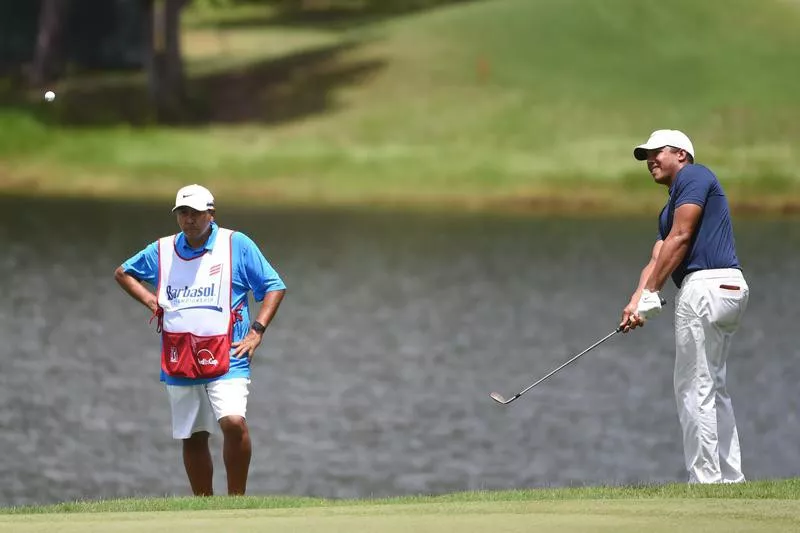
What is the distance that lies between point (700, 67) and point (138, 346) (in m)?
38.6

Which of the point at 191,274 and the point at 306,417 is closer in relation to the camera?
the point at 191,274

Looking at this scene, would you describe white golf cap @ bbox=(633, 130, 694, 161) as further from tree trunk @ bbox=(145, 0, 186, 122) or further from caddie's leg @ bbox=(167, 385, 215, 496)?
tree trunk @ bbox=(145, 0, 186, 122)

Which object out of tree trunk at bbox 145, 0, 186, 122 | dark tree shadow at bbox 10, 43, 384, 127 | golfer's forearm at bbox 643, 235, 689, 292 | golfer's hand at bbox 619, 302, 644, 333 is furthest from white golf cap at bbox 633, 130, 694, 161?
tree trunk at bbox 145, 0, 186, 122

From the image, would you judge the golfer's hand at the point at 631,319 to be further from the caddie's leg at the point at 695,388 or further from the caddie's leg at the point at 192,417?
the caddie's leg at the point at 192,417

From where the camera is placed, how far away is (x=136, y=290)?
41.9 feet

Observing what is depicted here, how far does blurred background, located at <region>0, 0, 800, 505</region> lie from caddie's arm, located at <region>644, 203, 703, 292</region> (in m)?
5.82

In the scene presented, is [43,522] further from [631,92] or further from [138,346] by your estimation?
[631,92]

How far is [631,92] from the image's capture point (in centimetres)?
5884

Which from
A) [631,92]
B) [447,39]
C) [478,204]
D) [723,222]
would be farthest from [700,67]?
[723,222]

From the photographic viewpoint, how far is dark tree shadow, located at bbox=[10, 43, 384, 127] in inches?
2232

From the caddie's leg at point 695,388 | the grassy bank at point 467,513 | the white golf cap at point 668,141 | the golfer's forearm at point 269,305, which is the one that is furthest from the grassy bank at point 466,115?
the grassy bank at point 467,513

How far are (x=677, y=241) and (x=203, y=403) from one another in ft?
11.3

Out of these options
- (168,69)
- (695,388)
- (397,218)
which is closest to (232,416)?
(695,388)

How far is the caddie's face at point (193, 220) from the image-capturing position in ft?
40.3
